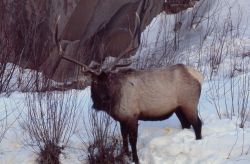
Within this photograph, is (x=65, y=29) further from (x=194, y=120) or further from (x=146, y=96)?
(x=194, y=120)

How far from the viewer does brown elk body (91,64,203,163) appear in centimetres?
611

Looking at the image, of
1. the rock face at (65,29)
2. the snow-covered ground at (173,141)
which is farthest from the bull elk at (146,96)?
the rock face at (65,29)

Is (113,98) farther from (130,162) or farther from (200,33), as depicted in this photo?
(200,33)

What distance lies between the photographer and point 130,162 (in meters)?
Answer: 6.28

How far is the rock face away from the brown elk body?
3.00 meters

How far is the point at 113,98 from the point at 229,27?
650cm

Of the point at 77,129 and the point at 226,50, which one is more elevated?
the point at 226,50

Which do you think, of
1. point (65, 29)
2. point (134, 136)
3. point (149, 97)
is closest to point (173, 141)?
point (134, 136)

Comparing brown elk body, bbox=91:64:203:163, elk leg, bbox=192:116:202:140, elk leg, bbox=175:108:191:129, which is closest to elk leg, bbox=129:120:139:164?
brown elk body, bbox=91:64:203:163

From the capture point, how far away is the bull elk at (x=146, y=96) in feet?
20.0

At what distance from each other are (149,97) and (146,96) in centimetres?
4

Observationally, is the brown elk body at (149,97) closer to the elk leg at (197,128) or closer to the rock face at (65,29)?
the elk leg at (197,128)

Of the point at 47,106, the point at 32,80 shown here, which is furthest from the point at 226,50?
the point at 47,106

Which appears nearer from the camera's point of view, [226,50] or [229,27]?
[226,50]
